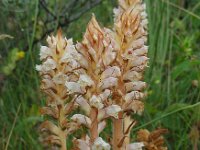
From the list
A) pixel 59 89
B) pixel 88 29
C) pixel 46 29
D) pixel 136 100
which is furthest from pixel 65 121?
pixel 46 29

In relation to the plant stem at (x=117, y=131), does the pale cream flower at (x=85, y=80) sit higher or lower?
higher

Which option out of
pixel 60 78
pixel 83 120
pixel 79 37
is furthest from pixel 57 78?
pixel 79 37

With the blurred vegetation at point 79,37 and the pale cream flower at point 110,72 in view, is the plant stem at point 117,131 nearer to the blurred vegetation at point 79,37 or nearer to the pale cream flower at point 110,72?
the pale cream flower at point 110,72

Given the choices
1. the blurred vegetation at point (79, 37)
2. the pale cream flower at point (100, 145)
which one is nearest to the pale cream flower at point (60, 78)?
the pale cream flower at point (100, 145)

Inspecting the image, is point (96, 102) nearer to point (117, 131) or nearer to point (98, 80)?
point (98, 80)

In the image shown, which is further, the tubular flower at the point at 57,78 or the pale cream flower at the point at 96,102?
the tubular flower at the point at 57,78

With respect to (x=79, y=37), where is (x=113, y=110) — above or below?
below

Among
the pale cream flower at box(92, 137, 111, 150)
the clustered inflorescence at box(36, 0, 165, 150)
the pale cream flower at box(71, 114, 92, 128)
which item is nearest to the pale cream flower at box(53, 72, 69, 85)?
the clustered inflorescence at box(36, 0, 165, 150)

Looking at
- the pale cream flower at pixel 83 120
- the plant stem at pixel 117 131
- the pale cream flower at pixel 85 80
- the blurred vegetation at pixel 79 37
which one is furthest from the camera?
the blurred vegetation at pixel 79 37
